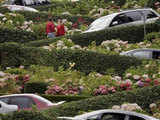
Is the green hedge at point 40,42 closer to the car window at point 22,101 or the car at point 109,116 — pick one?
the car window at point 22,101

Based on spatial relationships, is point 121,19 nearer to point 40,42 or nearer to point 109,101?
point 40,42

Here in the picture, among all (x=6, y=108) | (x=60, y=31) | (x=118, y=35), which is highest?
(x=6, y=108)

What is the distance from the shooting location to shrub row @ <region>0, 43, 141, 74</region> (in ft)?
107

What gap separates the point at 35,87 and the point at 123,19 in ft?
36.1

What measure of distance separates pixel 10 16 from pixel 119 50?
9662 millimetres

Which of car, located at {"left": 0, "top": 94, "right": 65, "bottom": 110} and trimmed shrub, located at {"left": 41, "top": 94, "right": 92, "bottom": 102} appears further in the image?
trimmed shrub, located at {"left": 41, "top": 94, "right": 92, "bottom": 102}

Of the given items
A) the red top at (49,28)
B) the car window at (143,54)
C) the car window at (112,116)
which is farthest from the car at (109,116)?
the red top at (49,28)

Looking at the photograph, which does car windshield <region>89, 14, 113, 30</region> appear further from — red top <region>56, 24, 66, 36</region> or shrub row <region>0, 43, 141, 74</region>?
shrub row <region>0, 43, 141, 74</region>

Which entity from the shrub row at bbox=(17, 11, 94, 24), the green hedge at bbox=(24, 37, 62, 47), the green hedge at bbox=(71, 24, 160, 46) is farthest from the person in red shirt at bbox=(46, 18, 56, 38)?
the shrub row at bbox=(17, 11, 94, 24)

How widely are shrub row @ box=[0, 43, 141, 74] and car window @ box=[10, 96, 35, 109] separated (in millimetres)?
7507

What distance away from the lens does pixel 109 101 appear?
24.6 m

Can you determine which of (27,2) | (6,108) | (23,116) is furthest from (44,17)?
(23,116)

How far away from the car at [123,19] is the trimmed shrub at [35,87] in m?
9.77

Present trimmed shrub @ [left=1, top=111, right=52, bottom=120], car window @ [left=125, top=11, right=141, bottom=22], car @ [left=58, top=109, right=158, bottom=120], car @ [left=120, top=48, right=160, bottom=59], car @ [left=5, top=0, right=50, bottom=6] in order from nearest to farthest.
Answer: trimmed shrub @ [left=1, top=111, right=52, bottom=120]
car @ [left=58, top=109, right=158, bottom=120]
car @ [left=120, top=48, right=160, bottom=59]
car window @ [left=125, top=11, right=141, bottom=22]
car @ [left=5, top=0, right=50, bottom=6]
